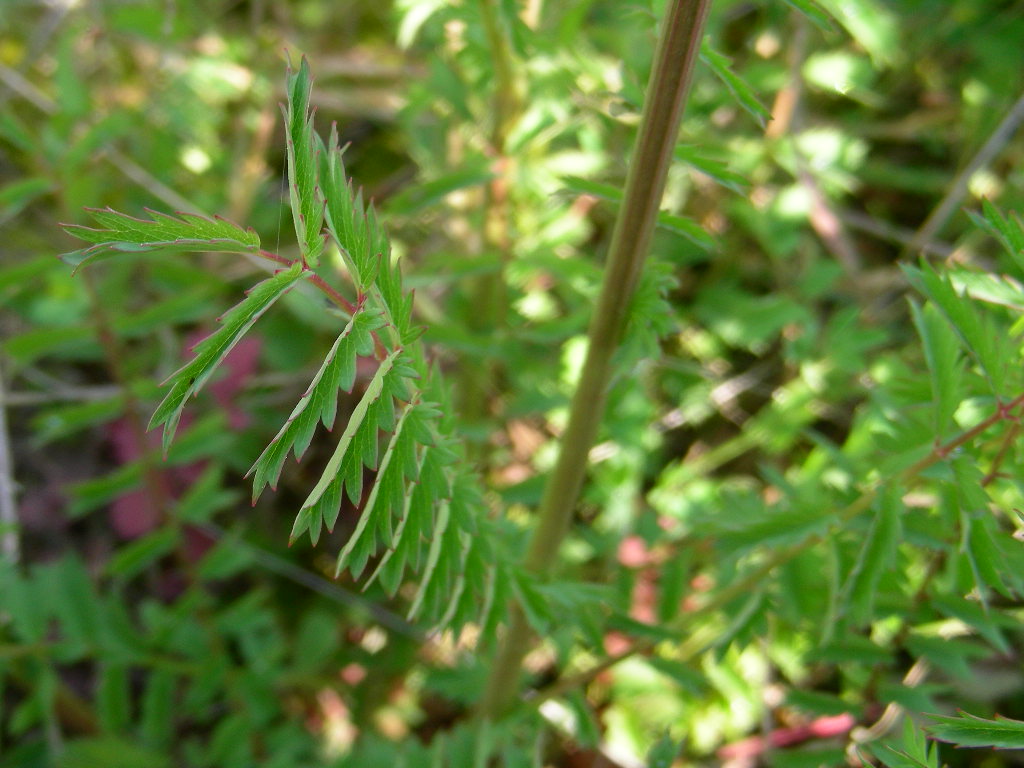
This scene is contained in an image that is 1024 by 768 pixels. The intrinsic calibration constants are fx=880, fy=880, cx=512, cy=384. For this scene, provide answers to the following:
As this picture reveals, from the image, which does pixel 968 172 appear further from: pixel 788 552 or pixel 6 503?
pixel 6 503

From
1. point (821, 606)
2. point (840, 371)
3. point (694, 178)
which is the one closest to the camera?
point (821, 606)

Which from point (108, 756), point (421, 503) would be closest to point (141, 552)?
point (108, 756)

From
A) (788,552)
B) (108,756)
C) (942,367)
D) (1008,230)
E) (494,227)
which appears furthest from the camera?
(494,227)

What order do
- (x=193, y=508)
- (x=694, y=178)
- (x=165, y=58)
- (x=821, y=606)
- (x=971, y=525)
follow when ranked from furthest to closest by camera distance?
1. (x=165, y=58)
2. (x=694, y=178)
3. (x=193, y=508)
4. (x=821, y=606)
5. (x=971, y=525)

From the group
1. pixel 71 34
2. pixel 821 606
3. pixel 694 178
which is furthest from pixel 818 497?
pixel 71 34

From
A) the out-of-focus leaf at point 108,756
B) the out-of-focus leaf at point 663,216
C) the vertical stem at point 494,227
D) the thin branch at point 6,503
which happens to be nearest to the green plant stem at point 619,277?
the out-of-focus leaf at point 663,216

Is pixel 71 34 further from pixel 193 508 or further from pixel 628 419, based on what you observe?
pixel 628 419

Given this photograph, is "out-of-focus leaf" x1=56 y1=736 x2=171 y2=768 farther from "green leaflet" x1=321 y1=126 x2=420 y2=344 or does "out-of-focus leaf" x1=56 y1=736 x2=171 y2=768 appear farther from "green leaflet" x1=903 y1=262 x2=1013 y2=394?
"green leaflet" x1=903 y1=262 x2=1013 y2=394
